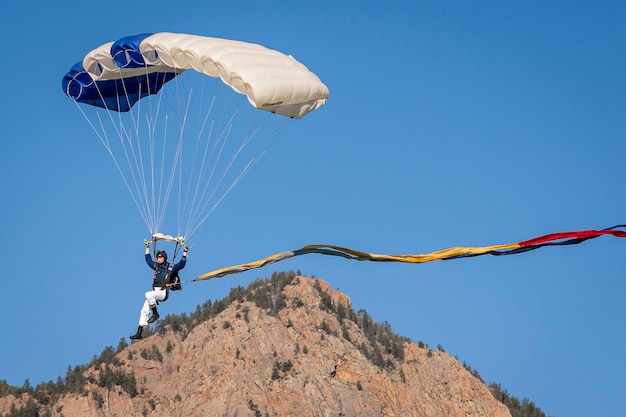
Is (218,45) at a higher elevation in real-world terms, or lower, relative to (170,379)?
lower

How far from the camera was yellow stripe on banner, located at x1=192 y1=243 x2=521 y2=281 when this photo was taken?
2495cm

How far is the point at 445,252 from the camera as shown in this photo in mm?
25250

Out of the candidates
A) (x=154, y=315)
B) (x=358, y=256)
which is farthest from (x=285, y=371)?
(x=358, y=256)

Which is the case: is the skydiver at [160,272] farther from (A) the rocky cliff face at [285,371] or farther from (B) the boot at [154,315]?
(A) the rocky cliff face at [285,371]

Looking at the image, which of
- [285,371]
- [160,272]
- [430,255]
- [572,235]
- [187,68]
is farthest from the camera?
[285,371]

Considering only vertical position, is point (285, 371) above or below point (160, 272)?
above

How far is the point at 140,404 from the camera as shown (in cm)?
7050

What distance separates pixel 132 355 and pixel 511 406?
20528 millimetres

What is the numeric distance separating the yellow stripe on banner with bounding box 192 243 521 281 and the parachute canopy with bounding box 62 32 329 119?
129 inches

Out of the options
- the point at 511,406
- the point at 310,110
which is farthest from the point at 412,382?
the point at 310,110

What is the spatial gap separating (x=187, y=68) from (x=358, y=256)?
660 cm

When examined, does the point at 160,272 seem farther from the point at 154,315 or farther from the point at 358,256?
the point at 358,256

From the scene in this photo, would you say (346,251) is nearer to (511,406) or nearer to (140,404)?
(140,404)

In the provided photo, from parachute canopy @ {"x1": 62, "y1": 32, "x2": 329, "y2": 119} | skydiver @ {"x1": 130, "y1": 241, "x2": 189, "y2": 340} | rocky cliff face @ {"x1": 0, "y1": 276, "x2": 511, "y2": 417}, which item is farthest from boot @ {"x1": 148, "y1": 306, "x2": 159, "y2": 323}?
rocky cliff face @ {"x1": 0, "y1": 276, "x2": 511, "y2": 417}
